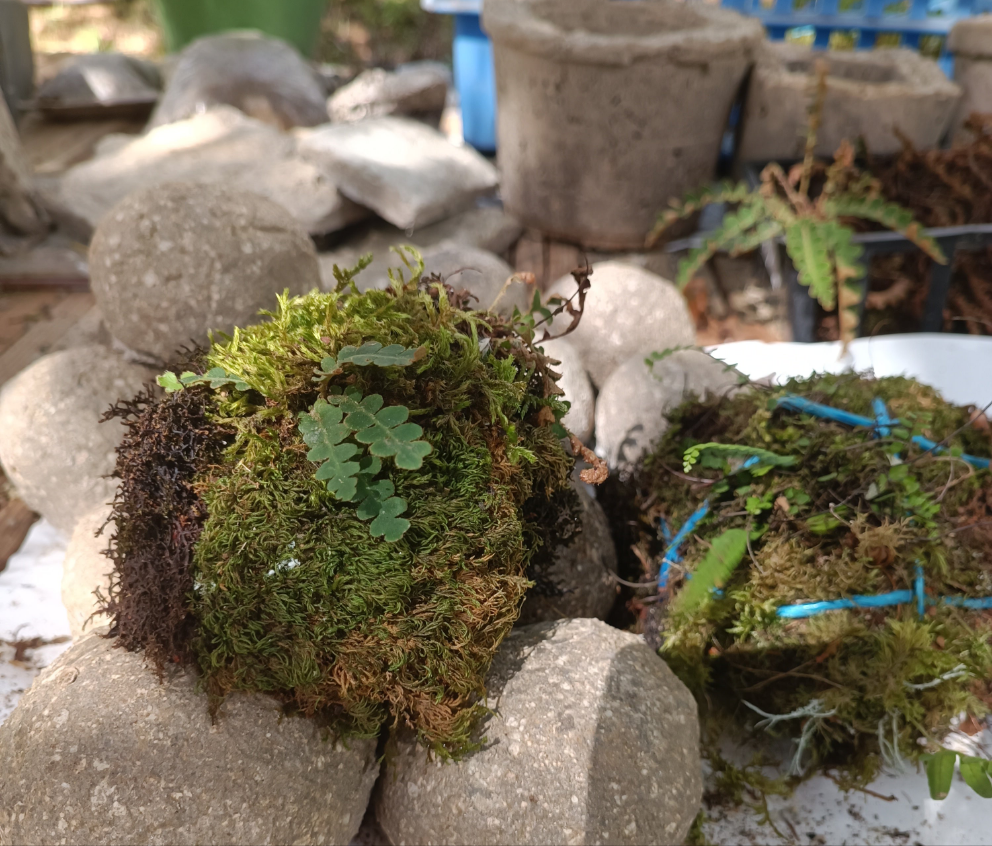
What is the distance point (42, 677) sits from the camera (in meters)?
1.71

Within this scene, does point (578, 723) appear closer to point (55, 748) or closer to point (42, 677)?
point (55, 748)

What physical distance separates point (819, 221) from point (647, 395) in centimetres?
156

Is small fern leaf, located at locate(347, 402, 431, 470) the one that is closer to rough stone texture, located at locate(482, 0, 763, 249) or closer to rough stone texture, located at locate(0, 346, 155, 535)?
rough stone texture, located at locate(0, 346, 155, 535)

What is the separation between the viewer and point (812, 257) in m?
3.28

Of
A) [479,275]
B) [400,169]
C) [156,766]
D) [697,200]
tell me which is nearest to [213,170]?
[400,169]


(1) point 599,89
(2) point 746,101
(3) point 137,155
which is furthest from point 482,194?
(3) point 137,155

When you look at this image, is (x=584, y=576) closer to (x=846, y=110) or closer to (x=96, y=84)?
(x=846, y=110)

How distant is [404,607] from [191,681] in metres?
0.50

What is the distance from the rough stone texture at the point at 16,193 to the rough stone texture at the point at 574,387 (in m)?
3.70

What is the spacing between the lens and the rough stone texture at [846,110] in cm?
399

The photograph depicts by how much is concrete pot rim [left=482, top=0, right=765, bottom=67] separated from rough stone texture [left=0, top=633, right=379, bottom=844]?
133 inches

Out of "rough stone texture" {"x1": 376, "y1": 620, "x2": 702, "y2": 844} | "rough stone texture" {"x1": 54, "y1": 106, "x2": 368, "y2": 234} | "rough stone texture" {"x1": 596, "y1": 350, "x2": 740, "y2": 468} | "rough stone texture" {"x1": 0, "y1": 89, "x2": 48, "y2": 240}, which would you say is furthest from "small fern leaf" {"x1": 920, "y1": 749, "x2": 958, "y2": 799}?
"rough stone texture" {"x1": 0, "y1": 89, "x2": 48, "y2": 240}

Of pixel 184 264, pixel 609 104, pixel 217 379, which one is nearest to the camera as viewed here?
pixel 217 379

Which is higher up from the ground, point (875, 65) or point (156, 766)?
point (875, 65)
